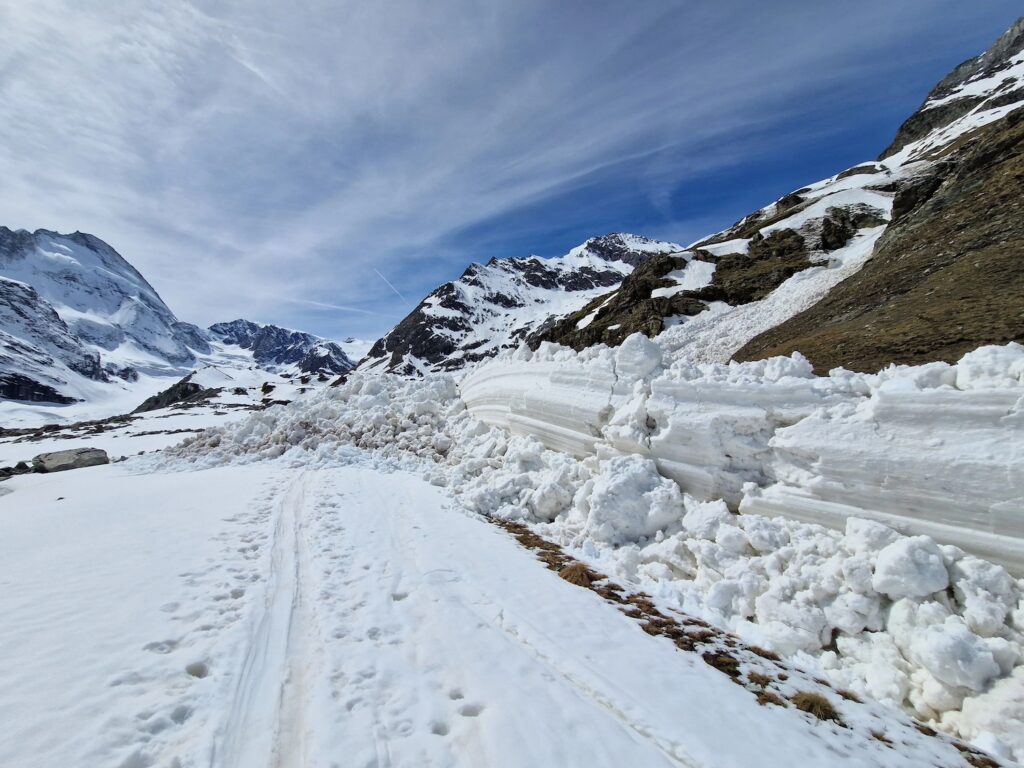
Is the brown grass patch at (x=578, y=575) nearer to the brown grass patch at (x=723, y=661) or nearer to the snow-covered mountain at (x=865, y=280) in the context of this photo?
the brown grass patch at (x=723, y=661)

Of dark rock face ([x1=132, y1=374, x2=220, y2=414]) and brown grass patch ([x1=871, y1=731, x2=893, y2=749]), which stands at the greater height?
dark rock face ([x1=132, y1=374, x2=220, y2=414])

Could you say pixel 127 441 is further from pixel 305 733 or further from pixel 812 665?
pixel 812 665

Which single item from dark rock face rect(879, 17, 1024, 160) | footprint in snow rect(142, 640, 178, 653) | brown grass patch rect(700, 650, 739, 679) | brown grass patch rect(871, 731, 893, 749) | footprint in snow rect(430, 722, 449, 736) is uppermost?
dark rock face rect(879, 17, 1024, 160)

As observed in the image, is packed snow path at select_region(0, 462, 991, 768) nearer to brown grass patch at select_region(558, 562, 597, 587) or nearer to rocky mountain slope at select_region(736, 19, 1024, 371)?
brown grass patch at select_region(558, 562, 597, 587)

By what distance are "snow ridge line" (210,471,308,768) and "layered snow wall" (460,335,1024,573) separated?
6.99 meters

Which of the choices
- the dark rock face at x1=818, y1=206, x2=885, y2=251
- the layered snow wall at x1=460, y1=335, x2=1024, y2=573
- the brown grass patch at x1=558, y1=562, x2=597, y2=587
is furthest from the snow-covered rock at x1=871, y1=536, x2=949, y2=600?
the dark rock face at x1=818, y1=206, x2=885, y2=251

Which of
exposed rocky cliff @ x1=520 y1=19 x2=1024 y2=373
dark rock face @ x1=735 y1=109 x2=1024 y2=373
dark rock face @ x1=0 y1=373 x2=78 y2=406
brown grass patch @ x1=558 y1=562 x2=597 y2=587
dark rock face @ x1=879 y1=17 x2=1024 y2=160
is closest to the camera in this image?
brown grass patch @ x1=558 y1=562 x2=597 y2=587

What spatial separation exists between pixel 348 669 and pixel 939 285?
72.2 ft

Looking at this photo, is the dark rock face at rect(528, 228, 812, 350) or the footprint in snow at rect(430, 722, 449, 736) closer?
the footprint in snow at rect(430, 722, 449, 736)

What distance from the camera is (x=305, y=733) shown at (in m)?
4.17

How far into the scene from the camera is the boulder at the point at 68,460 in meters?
24.6

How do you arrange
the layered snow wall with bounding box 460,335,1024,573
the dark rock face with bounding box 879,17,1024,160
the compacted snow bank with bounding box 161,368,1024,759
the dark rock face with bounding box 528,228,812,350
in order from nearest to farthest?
the compacted snow bank with bounding box 161,368,1024,759 → the layered snow wall with bounding box 460,335,1024,573 → the dark rock face with bounding box 528,228,812,350 → the dark rock face with bounding box 879,17,1024,160

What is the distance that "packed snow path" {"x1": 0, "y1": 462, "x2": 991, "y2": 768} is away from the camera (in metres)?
3.97

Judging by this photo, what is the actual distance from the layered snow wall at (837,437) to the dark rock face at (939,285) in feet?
22.8
